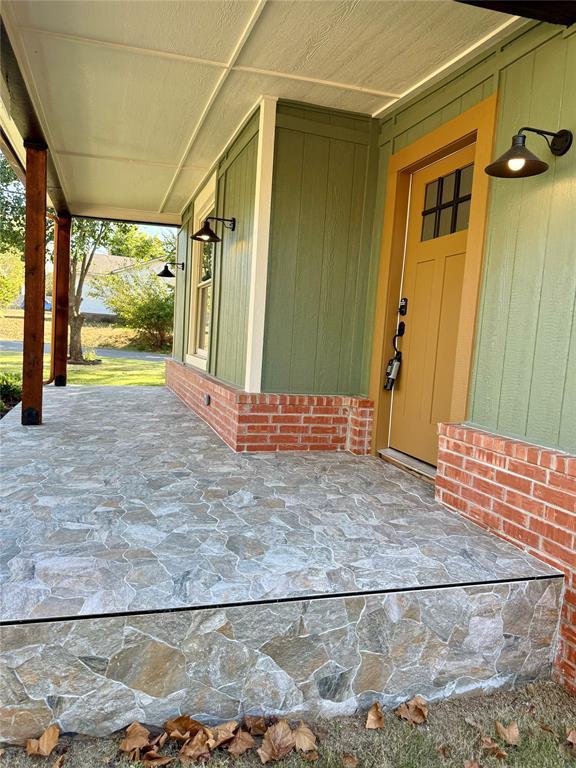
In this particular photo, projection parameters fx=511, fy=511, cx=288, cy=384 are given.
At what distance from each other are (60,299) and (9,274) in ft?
10.3

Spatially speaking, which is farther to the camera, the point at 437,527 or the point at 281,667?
the point at 437,527

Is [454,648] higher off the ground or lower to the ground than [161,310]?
lower

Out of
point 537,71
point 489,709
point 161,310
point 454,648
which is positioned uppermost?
point 537,71

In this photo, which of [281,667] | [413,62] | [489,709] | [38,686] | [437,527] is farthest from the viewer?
[413,62]

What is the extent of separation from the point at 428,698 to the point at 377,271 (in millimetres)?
3012

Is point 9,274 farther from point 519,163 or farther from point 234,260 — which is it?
point 519,163

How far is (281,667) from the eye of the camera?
1.78 m

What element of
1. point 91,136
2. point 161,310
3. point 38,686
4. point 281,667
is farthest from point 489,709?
point 161,310

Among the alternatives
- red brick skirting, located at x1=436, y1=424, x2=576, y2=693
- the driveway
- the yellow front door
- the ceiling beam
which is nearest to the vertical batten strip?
the ceiling beam

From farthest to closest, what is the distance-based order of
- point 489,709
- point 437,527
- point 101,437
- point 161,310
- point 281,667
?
point 161,310, point 101,437, point 437,527, point 489,709, point 281,667

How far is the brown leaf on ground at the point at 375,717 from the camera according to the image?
1.77 metres

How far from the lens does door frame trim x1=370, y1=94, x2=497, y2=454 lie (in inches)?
117

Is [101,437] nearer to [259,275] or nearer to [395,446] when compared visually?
[259,275]

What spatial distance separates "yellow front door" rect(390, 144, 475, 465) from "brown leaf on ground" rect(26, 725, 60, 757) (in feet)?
8.65
